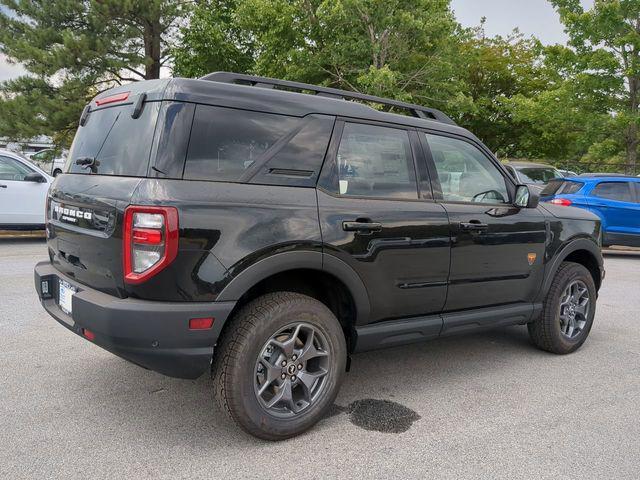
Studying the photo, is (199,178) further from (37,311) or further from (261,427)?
(37,311)

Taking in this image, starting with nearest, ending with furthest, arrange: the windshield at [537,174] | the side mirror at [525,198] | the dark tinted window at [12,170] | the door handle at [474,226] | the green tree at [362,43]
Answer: the door handle at [474,226]
the side mirror at [525,198]
the dark tinted window at [12,170]
the windshield at [537,174]
the green tree at [362,43]

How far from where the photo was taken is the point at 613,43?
55.1 ft

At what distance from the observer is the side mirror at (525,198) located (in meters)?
4.23

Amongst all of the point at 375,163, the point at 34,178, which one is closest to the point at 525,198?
the point at 375,163

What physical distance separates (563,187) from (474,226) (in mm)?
8548

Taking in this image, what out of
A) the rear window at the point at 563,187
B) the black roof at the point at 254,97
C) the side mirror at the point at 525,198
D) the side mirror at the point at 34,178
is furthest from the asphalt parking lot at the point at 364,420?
the rear window at the point at 563,187

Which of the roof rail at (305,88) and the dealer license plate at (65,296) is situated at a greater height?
the roof rail at (305,88)

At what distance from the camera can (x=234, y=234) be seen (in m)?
2.79

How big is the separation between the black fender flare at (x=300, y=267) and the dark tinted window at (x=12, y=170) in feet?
28.9

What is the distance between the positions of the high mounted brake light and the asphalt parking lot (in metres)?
1.85

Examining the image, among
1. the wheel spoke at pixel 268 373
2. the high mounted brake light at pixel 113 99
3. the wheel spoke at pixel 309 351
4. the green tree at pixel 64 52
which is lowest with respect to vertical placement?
the wheel spoke at pixel 268 373

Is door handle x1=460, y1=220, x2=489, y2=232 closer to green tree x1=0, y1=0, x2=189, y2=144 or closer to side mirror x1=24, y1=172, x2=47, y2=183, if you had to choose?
side mirror x1=24, y1=172, x2=47, y2=183

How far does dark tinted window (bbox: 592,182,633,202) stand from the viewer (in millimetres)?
11336

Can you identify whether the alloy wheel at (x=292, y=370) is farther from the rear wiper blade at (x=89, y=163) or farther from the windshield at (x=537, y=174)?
the windshield at (x=537, y=174)
